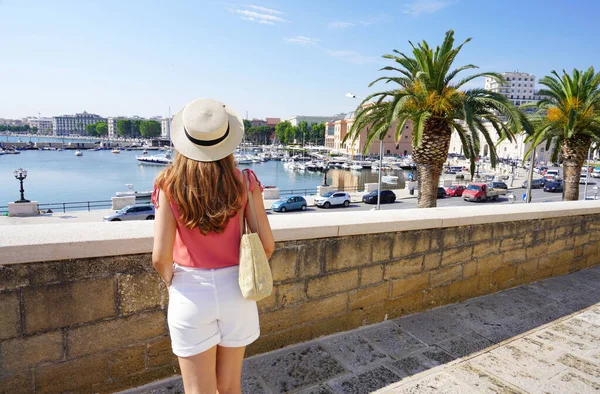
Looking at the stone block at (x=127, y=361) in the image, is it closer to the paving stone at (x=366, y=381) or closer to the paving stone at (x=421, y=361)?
the paving stone at (x=366, y=381)

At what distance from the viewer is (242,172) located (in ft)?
6.33

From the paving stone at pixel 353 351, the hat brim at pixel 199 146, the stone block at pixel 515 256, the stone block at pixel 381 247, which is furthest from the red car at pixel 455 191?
the hat brim at pixel 199 146

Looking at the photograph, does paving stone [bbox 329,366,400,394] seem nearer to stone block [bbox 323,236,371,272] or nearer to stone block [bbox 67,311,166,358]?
stone block [bbox 323,236,371,272]

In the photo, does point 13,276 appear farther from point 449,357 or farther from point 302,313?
point 449,357

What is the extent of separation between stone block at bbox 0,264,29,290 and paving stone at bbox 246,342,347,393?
1562 mm

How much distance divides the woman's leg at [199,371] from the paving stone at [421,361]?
5.29ft

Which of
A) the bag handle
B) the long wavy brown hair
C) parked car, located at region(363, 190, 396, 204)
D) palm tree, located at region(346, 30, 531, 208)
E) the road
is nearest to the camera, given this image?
the long wavy brown hair

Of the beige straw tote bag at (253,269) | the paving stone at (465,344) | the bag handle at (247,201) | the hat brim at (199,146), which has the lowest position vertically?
the paving stone at (465,344)

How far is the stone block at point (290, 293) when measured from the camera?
3.07 meters

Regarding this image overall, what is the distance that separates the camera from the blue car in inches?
1166

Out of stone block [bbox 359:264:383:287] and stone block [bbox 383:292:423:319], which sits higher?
stone block [bbox 359:264:383:287]

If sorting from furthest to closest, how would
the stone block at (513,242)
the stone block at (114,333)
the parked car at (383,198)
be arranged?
the parked car at (383,198), the stone block at (513,242), the stone block at (114,333)

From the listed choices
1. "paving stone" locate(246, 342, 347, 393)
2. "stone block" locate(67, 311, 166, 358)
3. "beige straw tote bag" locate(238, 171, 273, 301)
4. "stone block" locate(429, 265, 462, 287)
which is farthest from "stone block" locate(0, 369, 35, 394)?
"stone block" locate(429, 265, 462, 287)

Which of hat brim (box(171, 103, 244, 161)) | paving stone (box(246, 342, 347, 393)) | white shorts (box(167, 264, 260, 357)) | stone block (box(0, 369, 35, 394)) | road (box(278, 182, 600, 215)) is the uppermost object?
hat brim (box(171, 103, 244, 161))
